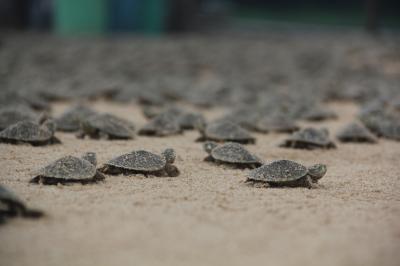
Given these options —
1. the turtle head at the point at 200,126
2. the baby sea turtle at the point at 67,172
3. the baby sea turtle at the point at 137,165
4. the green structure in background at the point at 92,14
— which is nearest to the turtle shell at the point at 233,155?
the baby sea turtle at the point at 137,165

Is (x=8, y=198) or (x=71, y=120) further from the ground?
(x=8, y=198)

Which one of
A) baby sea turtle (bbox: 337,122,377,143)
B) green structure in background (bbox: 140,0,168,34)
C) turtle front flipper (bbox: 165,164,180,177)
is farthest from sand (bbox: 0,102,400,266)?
green structure in background (bbox: 140,0,168,34)

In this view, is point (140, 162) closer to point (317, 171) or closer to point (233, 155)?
point (233, 155)

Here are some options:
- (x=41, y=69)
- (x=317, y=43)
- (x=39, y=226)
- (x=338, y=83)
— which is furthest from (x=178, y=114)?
(x=317, y=43)

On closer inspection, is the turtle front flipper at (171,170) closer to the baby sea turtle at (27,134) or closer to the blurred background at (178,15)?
the baby sea turtle at (27,134)

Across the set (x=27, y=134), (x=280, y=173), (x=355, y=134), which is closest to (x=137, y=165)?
(x=280, y=173)
